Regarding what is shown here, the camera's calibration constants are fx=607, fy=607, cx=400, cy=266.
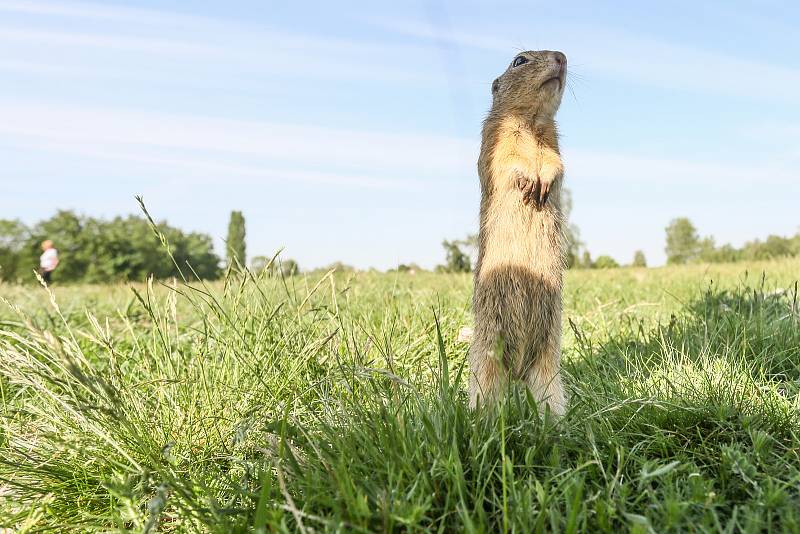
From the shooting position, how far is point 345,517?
188 cm

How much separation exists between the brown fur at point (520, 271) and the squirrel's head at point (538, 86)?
0.85 ft

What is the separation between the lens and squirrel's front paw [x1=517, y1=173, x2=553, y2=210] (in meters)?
2.86

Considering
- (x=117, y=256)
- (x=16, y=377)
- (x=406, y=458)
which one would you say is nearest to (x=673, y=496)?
(x=406, y=458)

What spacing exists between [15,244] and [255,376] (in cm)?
5544

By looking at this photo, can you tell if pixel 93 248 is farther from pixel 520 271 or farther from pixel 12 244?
pixel 520 271

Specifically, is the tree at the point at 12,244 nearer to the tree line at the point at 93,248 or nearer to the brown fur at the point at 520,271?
the tree line at the point at 93,248

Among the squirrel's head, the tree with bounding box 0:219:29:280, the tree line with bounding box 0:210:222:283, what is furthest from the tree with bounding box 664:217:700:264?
the squirrel's head

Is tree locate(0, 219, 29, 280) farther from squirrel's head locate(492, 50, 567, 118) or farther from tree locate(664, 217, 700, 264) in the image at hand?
tree locate(664, 217, 700, 264)

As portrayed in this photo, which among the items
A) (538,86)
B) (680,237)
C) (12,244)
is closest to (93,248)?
(12,244)

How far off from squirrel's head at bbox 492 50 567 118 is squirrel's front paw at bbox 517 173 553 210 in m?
0.49

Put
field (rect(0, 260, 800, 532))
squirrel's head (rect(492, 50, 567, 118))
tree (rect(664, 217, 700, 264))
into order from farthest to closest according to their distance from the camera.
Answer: tree (rect(664, 217, 700, 264)) < squirrel's head (rect(492, 50, 567, 118)) < field (rect(0, 260, 800, 532))

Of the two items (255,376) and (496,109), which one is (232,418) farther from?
(496,109)

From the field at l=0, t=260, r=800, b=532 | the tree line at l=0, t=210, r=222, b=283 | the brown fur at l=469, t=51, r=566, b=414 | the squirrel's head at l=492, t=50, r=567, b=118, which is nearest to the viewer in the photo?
the field at l=0, t=260, r=800, b=532

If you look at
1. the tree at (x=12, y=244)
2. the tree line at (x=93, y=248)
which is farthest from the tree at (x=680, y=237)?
the tree at (x=12, y=244)
